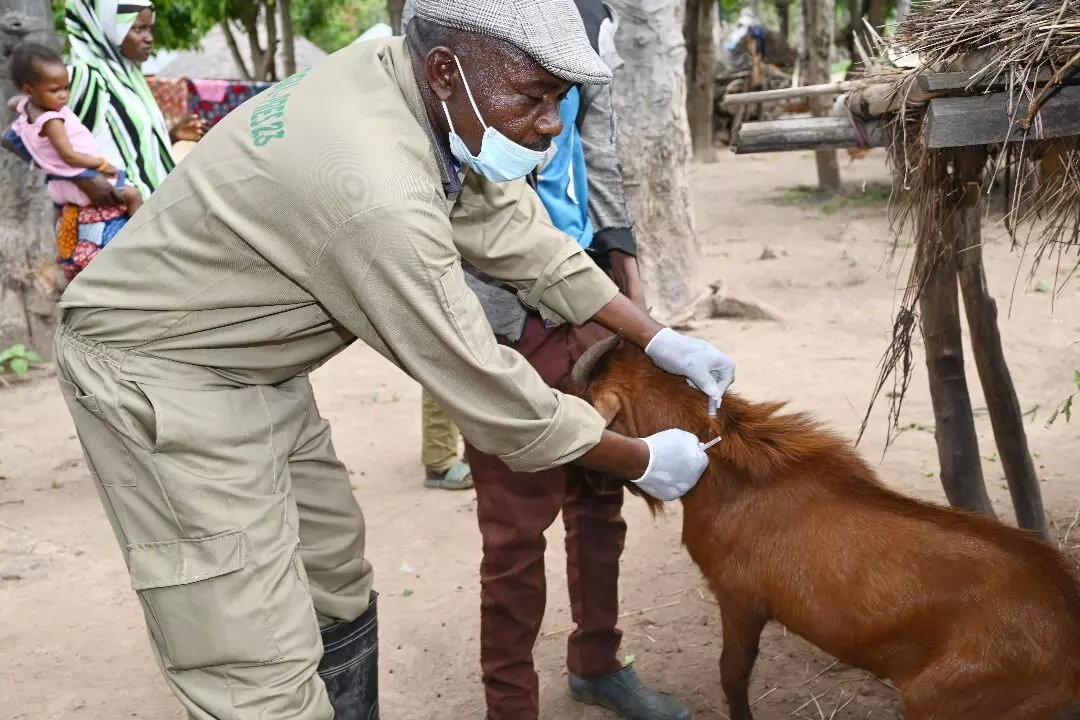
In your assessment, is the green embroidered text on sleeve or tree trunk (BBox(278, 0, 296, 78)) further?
tree trunk (BBox(278, 0, 296, 78))

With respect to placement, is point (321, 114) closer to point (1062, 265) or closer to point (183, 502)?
point (183, 502)

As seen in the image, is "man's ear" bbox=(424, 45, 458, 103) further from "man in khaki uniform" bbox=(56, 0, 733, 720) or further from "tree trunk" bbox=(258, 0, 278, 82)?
"tree trunk" bbox=(258, 0, 278, 82)

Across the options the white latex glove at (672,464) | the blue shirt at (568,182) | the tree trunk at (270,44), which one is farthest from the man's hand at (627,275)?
the tree trunk at (270,44)

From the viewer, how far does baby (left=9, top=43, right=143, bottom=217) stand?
5.70m

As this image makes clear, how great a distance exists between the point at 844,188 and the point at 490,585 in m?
11.9

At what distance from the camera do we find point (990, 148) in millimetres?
3527

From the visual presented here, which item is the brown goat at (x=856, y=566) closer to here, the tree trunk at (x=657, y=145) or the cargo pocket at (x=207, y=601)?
the cargo pocket at (x=207, y=601)

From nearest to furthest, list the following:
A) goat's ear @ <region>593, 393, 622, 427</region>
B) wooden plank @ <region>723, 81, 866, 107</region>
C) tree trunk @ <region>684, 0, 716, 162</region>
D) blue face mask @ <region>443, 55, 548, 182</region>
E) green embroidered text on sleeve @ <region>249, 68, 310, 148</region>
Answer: green embroidered text on sleeve @ <region>249, 68, 310, 148</region> → blue face mask @ <region>443, 55, 548, 182</region> → goat's ear @ <region>593, 393, 622, 427</region> → wooden plank @ <region>723, 81, 866, 107</region> → tree trunk @ <region>684, 0, 716, 162</region>

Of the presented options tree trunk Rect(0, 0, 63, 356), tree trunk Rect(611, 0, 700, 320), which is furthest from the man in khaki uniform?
tree trunk Rect(0, 0, 63, 356)

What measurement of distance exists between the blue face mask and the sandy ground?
6.97 feet

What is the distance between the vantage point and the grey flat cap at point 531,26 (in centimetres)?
233

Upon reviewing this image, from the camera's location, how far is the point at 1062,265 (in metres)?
9.48

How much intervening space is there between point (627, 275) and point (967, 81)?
1325 mm

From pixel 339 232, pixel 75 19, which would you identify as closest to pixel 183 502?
pixel 339 232
